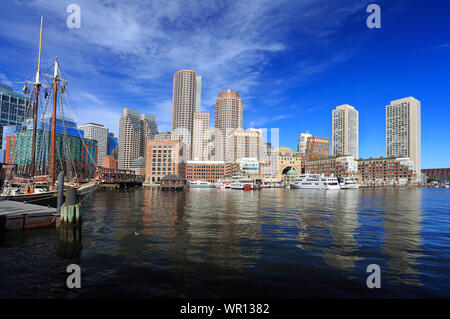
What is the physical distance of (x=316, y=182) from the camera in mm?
150875

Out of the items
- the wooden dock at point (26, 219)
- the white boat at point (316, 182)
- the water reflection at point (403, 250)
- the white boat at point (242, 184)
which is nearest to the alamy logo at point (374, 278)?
the water reflection at point (403, 250)

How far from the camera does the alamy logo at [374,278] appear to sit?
502 inches

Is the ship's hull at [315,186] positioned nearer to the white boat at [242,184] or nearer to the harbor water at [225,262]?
the white boat at [242,184]

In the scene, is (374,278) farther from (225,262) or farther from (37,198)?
(37,198)

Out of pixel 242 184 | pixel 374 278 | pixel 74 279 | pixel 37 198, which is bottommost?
pixel 242 184

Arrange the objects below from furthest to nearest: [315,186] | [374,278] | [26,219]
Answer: [315,186], [26,219], [374,278]

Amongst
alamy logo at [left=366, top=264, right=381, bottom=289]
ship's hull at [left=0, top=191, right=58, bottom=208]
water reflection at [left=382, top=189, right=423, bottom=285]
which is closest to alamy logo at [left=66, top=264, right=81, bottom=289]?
alamy logo at [left=366, top=264, right=381, bottom=289]

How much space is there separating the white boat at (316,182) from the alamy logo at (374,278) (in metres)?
139

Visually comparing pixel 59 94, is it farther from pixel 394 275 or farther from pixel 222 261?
pixel 394 275

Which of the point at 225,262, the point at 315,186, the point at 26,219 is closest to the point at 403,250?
the point at 225,262

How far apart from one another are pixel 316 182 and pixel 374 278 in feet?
477

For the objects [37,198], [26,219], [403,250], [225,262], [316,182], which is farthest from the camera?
[316,182]
